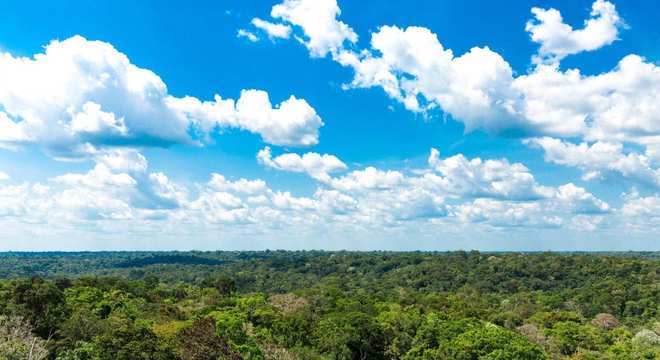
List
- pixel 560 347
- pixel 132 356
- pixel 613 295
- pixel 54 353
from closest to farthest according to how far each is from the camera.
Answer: pixel 132 356 < pixel 54 353 < pixel 560 347 < pixel 613 295

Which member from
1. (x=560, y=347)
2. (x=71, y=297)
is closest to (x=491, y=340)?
(x=560, y=347)

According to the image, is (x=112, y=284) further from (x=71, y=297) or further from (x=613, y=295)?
(x=613, y=295)

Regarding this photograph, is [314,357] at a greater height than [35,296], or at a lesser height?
lesser

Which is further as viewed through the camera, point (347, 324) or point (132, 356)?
point (347, 324)

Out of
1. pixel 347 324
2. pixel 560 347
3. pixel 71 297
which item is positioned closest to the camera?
pixel 347 324

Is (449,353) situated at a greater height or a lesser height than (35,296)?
lesser

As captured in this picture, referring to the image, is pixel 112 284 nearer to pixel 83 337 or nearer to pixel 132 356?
pixel 83 337

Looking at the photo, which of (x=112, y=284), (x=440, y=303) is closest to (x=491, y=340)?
(x=440, y=303)

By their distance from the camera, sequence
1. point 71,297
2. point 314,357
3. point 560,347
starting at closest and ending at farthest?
point 314,357 < point 560,347 < point 71,297

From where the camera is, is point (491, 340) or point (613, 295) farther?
point (613, 295)
